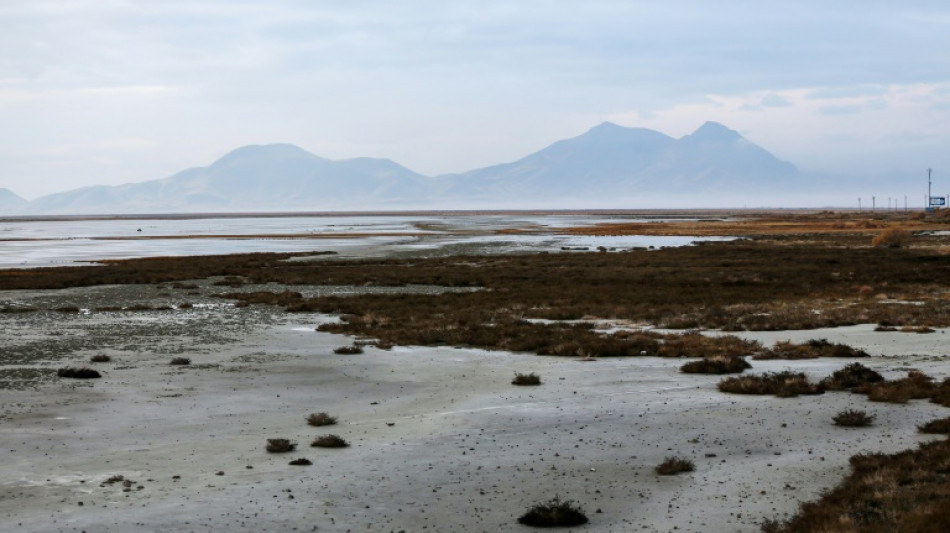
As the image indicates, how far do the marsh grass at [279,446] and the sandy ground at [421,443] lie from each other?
137mm

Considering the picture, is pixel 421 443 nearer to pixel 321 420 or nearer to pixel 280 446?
pixel 280 446

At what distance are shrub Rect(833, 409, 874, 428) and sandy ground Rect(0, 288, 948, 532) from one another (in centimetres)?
27

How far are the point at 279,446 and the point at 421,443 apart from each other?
233 centimetres

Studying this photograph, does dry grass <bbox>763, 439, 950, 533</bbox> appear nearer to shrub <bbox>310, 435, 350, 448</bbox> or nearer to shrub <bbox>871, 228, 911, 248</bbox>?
shrub <bbox>310, 435, 350, 448</bbox>

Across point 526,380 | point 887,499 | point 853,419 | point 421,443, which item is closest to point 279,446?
point 421,443

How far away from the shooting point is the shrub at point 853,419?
1549 cm

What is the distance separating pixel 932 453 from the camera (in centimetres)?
1295

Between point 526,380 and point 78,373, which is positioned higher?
point 78,373

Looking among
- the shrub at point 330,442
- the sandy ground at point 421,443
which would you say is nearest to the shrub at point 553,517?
the sandy ground at point 421,443

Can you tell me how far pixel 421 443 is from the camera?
15281mm

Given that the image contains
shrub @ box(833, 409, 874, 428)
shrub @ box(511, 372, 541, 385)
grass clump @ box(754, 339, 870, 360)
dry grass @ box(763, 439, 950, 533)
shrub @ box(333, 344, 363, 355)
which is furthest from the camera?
shrub @ box(333, 344, 363, 355)

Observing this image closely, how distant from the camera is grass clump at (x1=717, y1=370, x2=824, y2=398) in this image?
18297mm

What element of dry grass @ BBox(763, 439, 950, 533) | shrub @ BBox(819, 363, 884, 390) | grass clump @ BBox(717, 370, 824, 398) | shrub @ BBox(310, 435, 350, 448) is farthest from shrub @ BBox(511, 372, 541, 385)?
dry grass @ BBox(763, 439, 950, 533)

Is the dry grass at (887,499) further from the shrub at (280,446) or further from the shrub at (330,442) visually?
the shrub at (280,446)
